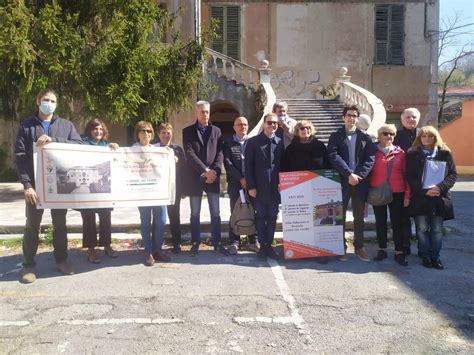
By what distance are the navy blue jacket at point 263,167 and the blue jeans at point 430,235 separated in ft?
6.15

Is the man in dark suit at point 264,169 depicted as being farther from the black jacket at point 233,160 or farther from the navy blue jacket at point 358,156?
the navy blue jacket at point 358,156

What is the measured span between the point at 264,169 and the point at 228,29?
13.0 metres

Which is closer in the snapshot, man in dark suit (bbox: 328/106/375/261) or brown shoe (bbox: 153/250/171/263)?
man in dark suit (bbox: 328/106/375/261)

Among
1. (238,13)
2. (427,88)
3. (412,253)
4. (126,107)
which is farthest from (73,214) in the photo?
(427,88)

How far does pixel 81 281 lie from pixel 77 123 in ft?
23.4

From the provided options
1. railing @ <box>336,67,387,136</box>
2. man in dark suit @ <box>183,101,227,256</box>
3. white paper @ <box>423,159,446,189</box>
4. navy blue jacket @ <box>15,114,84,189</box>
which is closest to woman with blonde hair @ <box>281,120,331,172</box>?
man in dark suit @ <box>183,101,227,256</box>

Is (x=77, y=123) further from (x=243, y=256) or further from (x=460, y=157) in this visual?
(x=460, y=157)

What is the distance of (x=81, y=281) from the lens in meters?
5.01

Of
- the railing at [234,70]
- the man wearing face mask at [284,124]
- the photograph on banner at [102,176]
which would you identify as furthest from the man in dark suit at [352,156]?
the railing at [234,70]

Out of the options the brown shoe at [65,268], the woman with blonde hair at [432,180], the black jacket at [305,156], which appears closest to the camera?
the brown shoe at [65,268]

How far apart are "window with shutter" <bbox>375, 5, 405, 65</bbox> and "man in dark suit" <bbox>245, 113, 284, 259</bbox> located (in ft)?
45.3

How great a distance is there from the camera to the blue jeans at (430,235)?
A: 548 cm

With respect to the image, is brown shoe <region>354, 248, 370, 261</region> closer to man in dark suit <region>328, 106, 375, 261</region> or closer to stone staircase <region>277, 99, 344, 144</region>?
man in dark suit <region>328, 106, 375, 261</region>

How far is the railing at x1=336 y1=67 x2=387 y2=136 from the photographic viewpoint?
1180 centimetres
